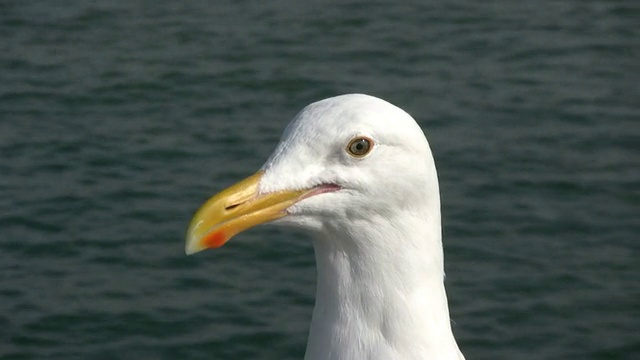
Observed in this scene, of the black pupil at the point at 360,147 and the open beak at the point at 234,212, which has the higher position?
the black pupil at the point at 360,147

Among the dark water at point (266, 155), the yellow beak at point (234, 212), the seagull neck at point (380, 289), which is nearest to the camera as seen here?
the yellow beak at point (234, 212)

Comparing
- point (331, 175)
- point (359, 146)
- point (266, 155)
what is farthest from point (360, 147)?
point (266, 155)

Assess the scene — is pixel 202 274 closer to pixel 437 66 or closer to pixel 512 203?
pixel 512 203

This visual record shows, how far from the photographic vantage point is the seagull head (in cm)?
597

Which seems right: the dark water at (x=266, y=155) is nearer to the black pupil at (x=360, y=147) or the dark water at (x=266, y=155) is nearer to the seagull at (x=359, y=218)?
the seagull at (x=359, y=218)

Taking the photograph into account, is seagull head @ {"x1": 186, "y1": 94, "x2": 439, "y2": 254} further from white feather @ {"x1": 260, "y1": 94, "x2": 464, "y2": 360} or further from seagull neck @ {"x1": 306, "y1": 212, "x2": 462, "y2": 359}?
seagull neck @ {"x1": 306, "y1": 212, "x2": 462, "y2": 359}

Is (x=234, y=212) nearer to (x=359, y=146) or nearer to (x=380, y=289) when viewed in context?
(x=359, y=146)

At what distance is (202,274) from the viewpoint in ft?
37.9

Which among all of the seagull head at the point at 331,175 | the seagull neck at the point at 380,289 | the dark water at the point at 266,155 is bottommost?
the seagull neck at the point at 380,289

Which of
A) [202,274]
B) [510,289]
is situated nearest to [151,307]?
[202,274]

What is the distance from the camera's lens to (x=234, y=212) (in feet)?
19.6

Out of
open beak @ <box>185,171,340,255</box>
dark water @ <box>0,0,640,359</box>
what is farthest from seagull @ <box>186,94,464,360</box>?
dark water @ <box>0,0,640,359</box>

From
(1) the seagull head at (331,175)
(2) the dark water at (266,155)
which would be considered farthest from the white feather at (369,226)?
(2) the dark water at (266,155)

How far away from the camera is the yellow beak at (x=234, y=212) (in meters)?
5.96
